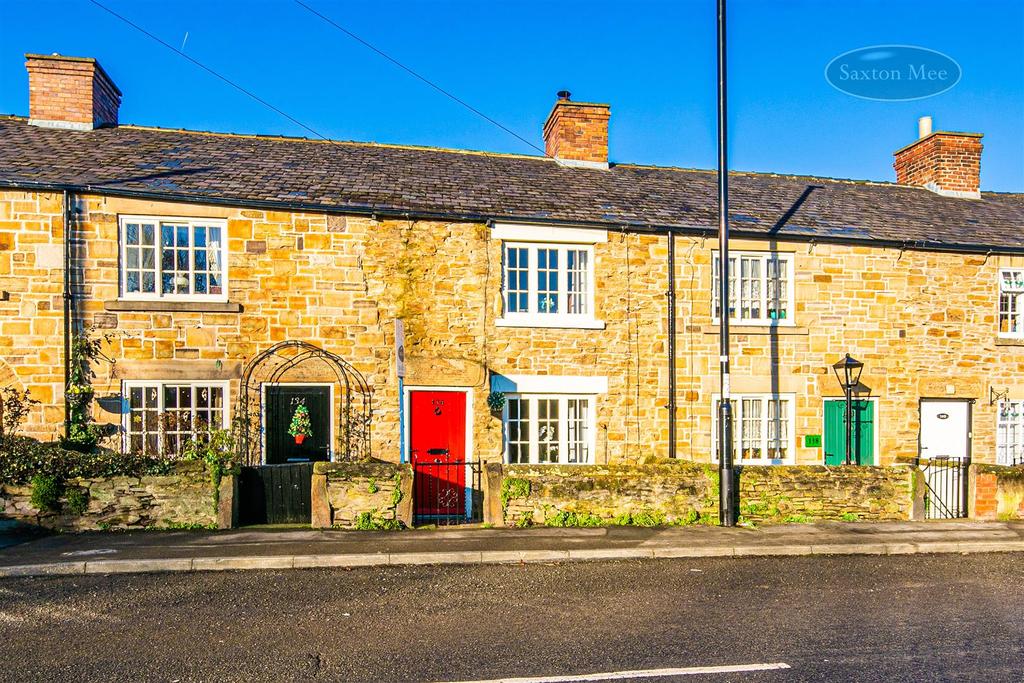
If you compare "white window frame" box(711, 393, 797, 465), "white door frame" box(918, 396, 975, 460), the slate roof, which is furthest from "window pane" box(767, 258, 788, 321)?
"white door frame" box(918, 396, 975, 460)

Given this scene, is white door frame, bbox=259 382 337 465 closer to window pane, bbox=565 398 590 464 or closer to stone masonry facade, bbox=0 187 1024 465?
stone masonry facade, bbox=0 187 1024 465

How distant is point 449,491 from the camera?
1305 cm

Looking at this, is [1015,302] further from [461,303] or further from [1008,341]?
[461,303]

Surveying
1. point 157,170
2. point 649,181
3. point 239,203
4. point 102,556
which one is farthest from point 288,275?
point 649,181

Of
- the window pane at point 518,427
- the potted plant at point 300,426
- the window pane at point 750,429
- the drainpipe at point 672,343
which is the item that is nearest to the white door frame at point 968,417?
the window pane at point 750,429

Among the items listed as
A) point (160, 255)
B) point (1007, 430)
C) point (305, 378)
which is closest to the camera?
point (160, 255)

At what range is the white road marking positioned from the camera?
5453mm

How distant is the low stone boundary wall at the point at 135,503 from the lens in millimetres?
10383

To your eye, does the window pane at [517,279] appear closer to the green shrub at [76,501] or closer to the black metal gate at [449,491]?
the black metal gate at [449,491]

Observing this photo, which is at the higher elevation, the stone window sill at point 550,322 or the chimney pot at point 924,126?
the chimney pot at point 924,126

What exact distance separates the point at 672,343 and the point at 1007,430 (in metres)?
7.37

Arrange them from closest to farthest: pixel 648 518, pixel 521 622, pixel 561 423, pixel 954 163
A: pixel 521 622, pixel 648 518, pixel 561 423, pixel 954 163

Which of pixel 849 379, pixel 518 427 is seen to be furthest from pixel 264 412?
pixel 849 379

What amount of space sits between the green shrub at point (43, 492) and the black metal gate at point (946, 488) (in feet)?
41.7
